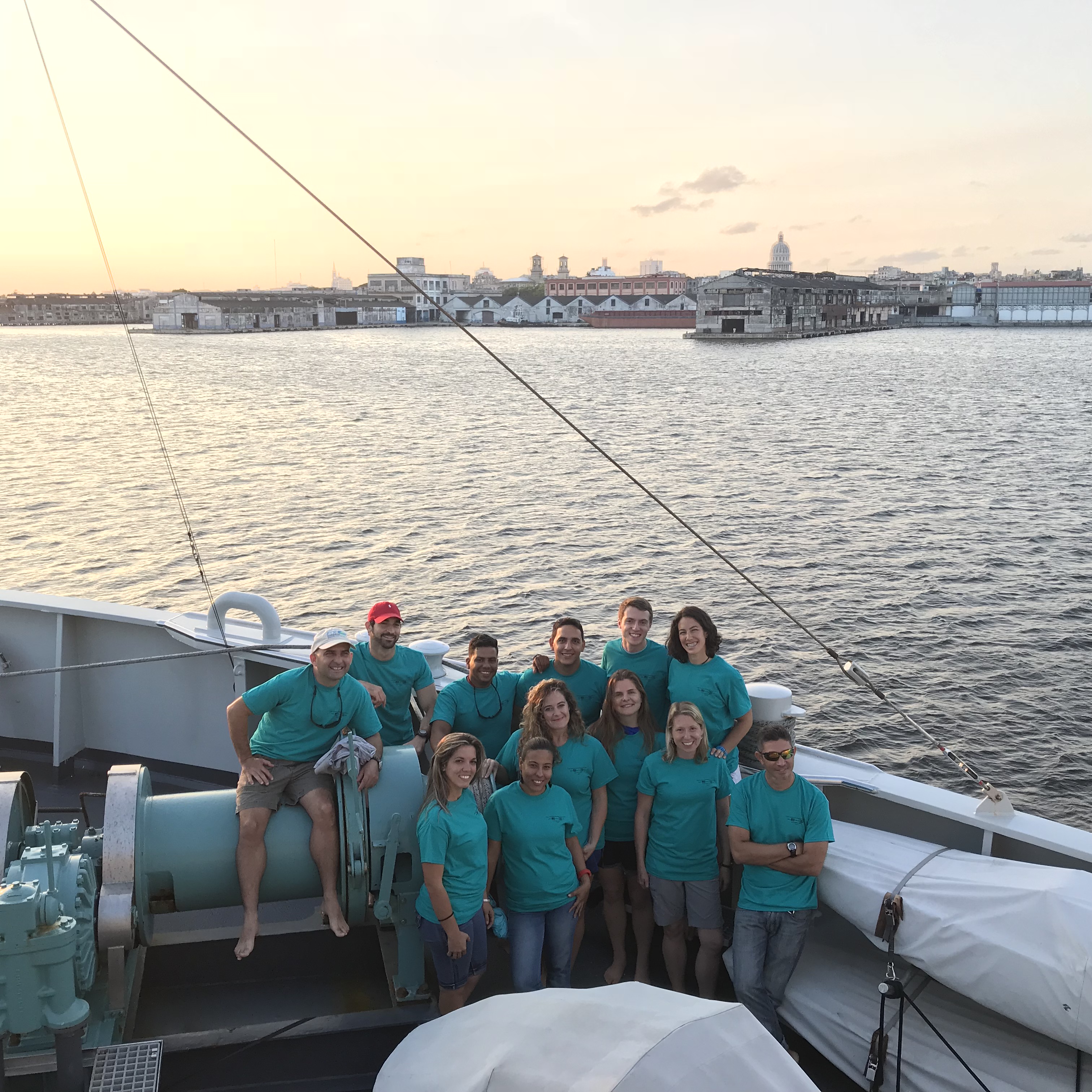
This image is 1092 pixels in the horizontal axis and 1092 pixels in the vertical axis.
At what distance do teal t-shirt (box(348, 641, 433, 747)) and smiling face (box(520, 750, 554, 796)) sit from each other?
1.09 meters

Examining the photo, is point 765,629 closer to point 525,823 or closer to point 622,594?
point 622,594

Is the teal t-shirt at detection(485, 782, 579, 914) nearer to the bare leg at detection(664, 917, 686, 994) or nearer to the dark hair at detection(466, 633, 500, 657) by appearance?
the bare leg at detection(664, 917, 686, 994)

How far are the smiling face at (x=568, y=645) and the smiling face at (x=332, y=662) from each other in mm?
1043

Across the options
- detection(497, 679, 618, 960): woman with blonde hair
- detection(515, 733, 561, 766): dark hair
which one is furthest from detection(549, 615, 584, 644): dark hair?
detection(515, 733, 561, 766): dark hair

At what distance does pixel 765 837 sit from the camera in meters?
4.64

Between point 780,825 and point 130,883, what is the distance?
2698mm

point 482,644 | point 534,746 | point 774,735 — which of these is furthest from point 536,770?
point 774,735

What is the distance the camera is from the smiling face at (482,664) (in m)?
5.23

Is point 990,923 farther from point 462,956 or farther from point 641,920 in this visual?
point 462,956

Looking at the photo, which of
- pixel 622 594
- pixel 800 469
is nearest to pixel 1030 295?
pixel 800 469

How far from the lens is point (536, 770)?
4516 mm

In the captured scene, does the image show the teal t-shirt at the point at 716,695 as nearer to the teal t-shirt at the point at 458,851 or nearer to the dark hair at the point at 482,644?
the dark hair at the point at 482,644

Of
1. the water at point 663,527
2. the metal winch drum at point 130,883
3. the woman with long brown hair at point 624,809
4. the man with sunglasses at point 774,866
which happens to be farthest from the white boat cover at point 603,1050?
the water at point 663,527

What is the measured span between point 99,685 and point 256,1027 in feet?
10.4
